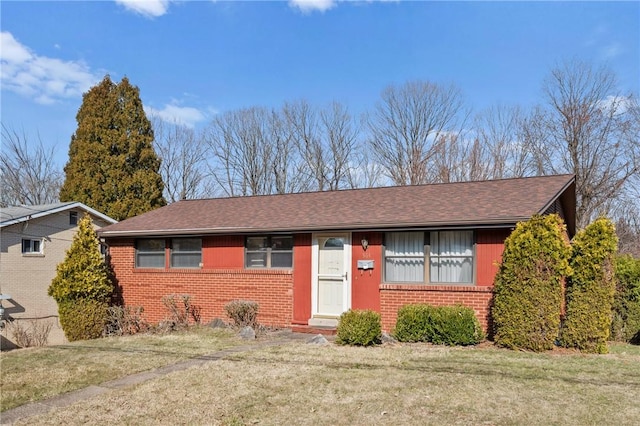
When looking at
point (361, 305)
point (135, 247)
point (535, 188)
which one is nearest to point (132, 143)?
point (135, 247)

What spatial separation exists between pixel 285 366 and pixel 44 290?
1469 centimetres

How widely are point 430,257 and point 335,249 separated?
219 centimetres

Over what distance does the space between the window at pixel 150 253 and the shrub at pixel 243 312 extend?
3042 millimetres

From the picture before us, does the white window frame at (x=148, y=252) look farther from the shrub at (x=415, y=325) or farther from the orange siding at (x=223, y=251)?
the shrub at (x=415, y=325)

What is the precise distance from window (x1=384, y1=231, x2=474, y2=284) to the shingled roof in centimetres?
44

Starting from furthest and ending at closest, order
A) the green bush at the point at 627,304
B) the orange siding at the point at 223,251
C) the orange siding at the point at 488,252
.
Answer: the orange siding at the point at 223,251
the green bush at the point at 627,304
the orange siding at the point at 488,252

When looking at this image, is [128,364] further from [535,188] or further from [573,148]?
[573,148]

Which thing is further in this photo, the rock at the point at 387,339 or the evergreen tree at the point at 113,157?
the evergreen tree at the point at 113,157

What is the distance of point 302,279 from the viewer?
1141cm

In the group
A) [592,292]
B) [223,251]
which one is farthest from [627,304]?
[223,251]

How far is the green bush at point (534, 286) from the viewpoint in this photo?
823cm

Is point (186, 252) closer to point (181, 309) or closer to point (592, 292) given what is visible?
point (181, 309)

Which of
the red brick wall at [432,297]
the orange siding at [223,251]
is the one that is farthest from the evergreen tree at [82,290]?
the red brick wall at [432,297]

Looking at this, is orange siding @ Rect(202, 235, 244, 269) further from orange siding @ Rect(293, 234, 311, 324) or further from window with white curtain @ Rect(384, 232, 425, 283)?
window with white curtain @ Rect(384, 232, 425, 283)
